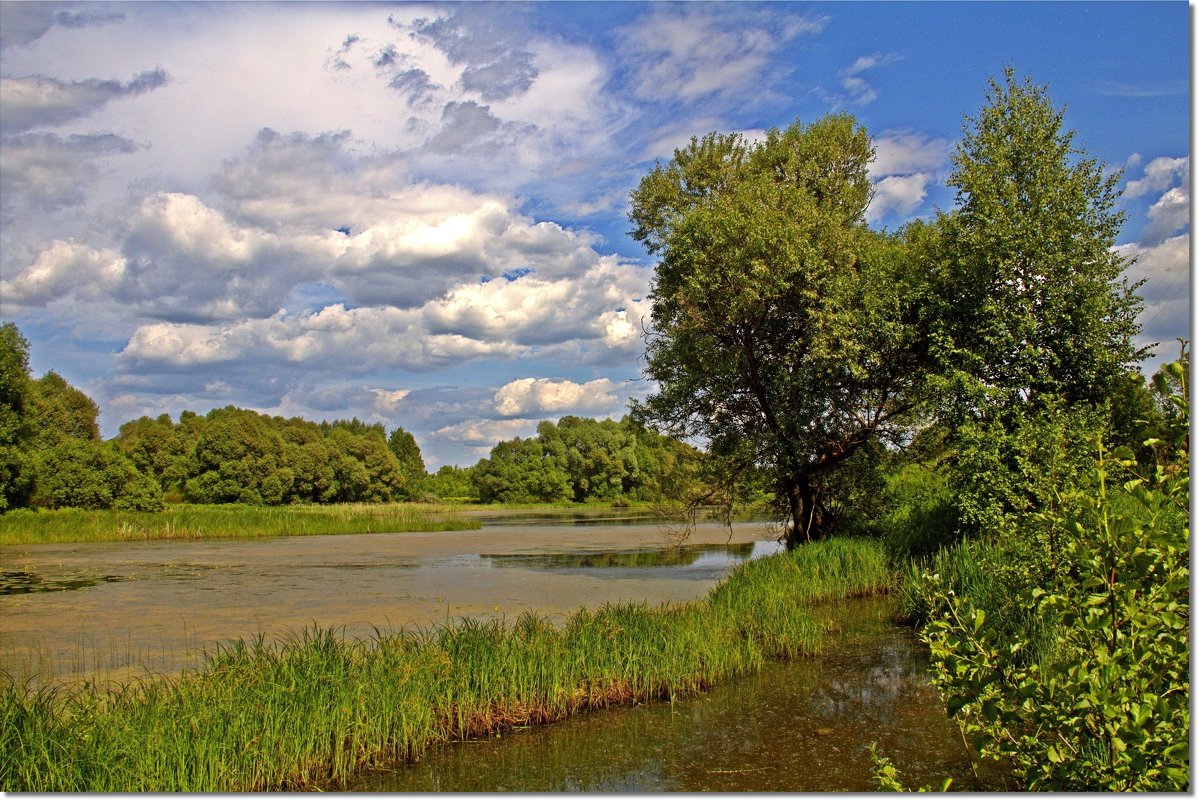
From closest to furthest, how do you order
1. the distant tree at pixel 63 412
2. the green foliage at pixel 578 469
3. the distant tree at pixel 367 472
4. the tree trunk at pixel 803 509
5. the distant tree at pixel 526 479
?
the tree trunk at pixel 803 509, the distant tree at pixel 63 412, the distant tree at pixel 367 472, the green foliage at pixel 578 469, the distant tree at pixel 526 479

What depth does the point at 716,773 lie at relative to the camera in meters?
7.28

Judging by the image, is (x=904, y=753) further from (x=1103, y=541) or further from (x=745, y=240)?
(x=745, y=240)

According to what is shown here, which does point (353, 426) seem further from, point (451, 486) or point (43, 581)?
point (43, 581)

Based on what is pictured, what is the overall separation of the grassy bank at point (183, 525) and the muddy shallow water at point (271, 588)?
2370 mm

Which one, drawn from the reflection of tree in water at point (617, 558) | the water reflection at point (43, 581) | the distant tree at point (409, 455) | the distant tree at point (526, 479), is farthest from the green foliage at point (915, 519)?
the distant tree at point (409, 455)

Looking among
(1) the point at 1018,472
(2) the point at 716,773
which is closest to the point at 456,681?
(2) the point at 716,773

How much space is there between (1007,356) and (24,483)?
1721 inches

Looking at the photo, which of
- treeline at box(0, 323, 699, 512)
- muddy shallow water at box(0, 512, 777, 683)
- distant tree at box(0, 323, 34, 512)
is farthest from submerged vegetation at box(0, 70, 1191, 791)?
distant tree at box(0, 323, 34, 512)

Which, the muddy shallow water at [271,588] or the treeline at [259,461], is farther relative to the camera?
the treeline at [259,461]

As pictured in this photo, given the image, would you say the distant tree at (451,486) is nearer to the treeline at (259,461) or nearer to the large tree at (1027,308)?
the treeline at (259,461)

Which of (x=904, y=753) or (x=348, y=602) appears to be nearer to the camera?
(x=904, y=753)

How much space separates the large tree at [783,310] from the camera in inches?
695

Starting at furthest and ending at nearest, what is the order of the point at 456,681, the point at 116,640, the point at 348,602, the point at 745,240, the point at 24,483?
the point at 24,483 → the point at 745,240 → the point at 348,602 → the point at 116,640 → the point at 456,681

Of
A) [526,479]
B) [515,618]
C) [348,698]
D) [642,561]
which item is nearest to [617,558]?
[642,561]
